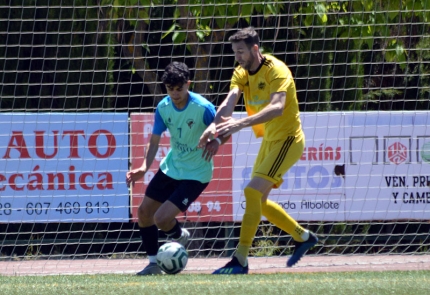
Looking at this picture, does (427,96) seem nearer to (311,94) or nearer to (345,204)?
(311,94)

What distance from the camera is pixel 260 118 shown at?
21.0ft

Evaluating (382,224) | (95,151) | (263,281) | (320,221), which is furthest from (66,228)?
(263,281)

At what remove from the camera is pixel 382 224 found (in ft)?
31.2

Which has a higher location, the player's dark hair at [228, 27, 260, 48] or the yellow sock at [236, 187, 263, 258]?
the player's dark hair at [228, 27, 260, 48]

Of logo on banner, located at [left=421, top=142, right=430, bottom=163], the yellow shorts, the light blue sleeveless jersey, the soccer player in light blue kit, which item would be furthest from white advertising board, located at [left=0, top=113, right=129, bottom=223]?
logo on banner, located at [left=421, top=142, right=430, bottom=163]

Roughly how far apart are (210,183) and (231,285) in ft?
13.0

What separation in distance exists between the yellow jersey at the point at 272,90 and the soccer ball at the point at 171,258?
3.68 feet

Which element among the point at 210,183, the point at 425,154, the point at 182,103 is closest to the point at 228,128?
the point at 182,103

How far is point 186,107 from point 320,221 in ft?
10.0

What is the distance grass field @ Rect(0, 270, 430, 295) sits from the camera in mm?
5332

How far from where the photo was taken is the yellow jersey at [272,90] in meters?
6.64

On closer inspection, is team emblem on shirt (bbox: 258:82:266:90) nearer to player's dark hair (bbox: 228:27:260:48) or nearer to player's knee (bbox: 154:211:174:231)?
player's dark hair (bbox: 228:27:260:48)

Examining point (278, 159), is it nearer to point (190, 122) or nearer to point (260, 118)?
point (260, 118)

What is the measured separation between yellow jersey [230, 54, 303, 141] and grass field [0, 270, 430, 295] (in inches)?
44.2
